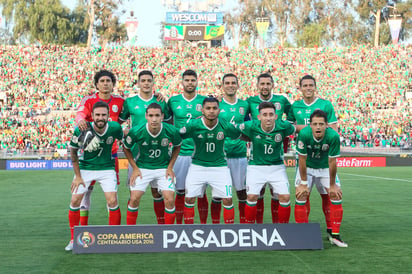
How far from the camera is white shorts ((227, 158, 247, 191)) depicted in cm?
872

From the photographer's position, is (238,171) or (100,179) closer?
(100,179)

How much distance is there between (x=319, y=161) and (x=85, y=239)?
3.44 m

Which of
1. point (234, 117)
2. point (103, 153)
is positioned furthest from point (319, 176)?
point (103, 153)

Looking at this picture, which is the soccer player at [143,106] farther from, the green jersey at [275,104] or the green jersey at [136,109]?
the green jersey at [275,104]

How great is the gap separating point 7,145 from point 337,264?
90.1 feet

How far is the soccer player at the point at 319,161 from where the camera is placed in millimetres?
7695

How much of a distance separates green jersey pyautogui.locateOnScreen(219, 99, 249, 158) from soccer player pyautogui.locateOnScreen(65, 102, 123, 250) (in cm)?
172

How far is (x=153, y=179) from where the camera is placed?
793 centimetres

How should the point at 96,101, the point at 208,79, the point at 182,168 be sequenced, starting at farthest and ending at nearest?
the point at 208,79
the point at 182,168
the point at 96,101

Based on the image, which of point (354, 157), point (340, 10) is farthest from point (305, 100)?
point (340, 10)

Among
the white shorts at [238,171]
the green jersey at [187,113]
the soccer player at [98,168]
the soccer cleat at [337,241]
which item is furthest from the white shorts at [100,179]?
the soccer cleat at [337,241]

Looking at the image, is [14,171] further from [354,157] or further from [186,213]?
[186,213]

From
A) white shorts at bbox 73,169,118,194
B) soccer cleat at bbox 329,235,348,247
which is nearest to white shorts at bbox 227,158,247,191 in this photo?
soccer cleat at bbox 329,235,348,247

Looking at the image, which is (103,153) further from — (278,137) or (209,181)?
(278,137)
